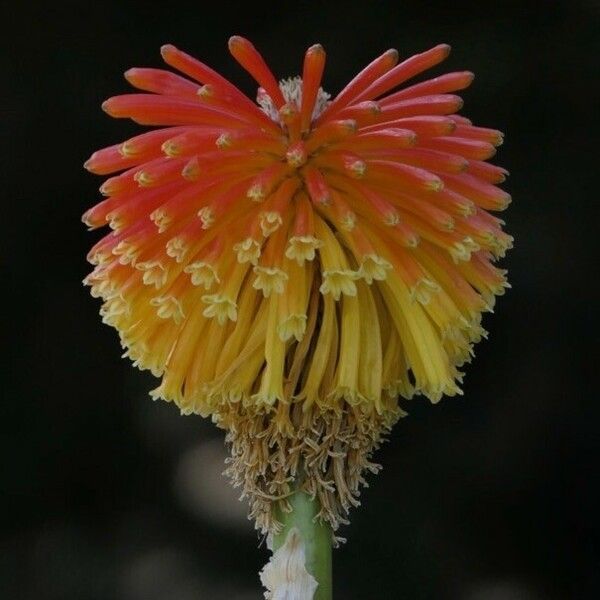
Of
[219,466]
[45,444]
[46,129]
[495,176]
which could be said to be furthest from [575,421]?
[46,129]

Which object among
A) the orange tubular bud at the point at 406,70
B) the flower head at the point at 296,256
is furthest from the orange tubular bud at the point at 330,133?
the orange tubular bud at the point at 406,70

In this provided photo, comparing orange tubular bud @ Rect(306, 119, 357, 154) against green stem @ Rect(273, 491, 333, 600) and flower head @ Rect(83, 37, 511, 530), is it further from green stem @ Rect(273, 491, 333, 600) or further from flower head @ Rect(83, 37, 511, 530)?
green stem @ Rect(273, 491, 333, 600)

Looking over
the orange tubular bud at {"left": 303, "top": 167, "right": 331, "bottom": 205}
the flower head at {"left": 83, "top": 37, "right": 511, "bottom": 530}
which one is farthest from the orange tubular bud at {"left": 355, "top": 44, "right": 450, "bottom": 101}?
the orange tubular bud at {"left": 303, "top": 167, "right": 331, "bottom": 205}

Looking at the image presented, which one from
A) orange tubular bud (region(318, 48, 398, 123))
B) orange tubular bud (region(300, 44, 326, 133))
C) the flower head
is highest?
orange tubular bud (region(318, 48, 398, 123))

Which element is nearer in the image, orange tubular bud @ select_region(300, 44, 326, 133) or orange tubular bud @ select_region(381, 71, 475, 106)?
orange tubular bud @ select_region(300, 44, 326, 133)

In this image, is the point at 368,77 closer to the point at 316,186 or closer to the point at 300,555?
the point at 316,186

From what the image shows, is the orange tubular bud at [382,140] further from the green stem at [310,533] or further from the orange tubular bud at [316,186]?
the green stem at [310,533]

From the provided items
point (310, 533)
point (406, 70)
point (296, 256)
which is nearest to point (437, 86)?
point (406, 70)
